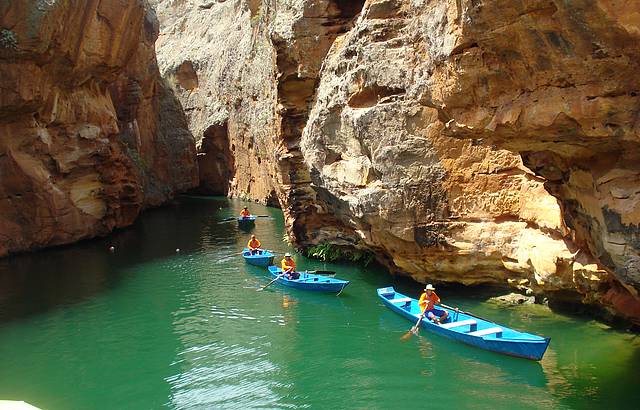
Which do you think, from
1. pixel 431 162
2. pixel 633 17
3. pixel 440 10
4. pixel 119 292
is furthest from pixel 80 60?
pixel 633 17

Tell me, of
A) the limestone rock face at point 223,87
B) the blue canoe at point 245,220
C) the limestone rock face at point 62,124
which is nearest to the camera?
the limestone rock face at point 62,124

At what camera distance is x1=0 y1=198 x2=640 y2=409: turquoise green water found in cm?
1211

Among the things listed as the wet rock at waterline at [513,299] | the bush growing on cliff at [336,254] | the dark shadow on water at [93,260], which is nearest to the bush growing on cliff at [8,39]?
the dark shadow on water at [93,260]

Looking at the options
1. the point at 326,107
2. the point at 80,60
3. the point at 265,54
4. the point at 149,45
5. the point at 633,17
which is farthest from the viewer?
the point at 149,45

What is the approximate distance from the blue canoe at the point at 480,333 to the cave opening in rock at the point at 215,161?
1436 inches

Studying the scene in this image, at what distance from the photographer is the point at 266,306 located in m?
18.7

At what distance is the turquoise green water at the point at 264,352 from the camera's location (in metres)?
12.1

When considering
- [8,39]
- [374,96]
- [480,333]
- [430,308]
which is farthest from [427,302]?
[8,39]

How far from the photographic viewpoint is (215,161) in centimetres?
5456

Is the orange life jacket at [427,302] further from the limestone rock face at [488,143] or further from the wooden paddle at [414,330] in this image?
the limestone rock face at [488,143]

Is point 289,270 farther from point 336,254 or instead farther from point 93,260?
point 93,260

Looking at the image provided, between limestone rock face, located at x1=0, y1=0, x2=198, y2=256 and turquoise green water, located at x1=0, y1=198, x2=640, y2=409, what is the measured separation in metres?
5.69

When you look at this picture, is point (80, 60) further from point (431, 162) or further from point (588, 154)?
point (588, 154)

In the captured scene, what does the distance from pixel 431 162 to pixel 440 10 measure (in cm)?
631
